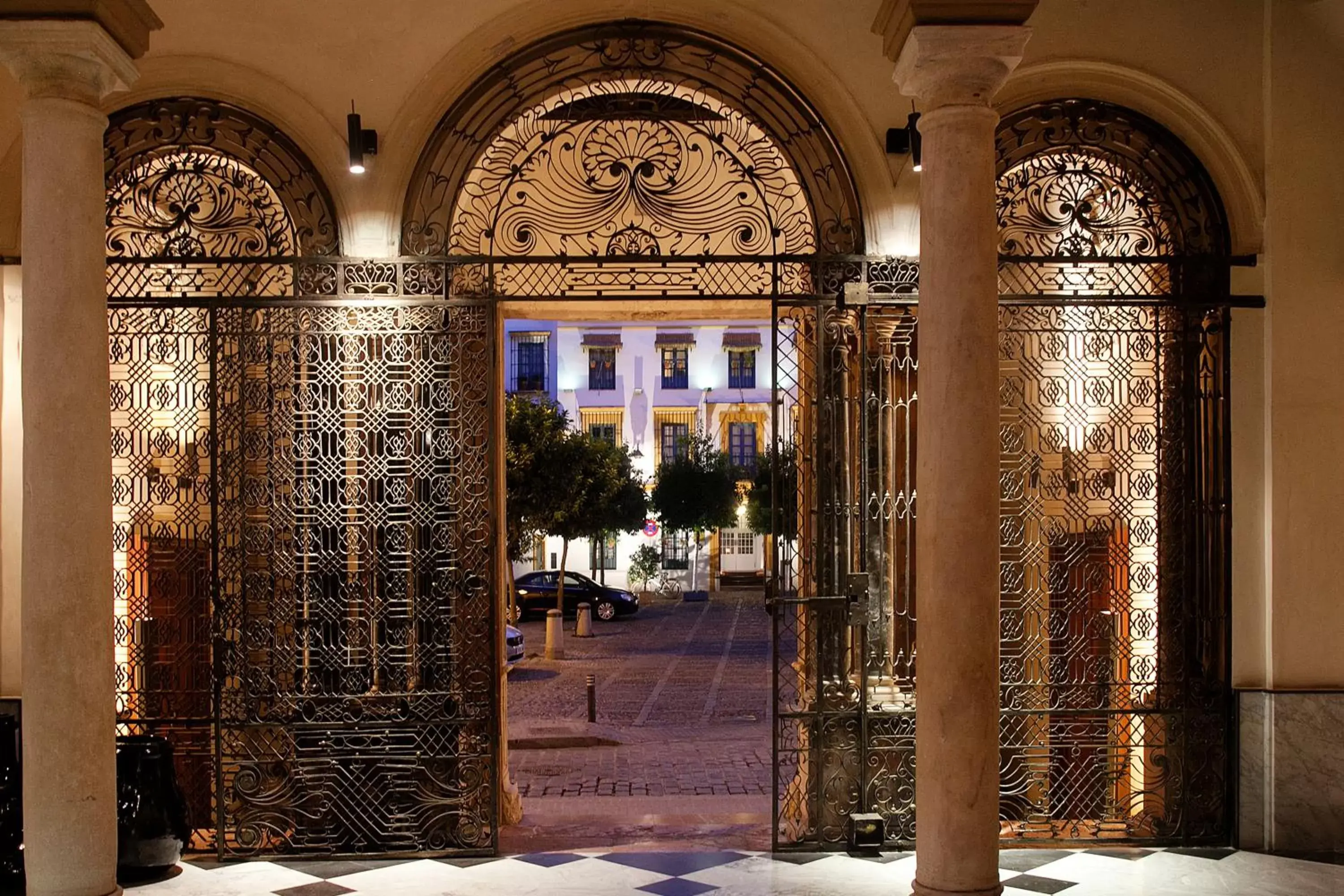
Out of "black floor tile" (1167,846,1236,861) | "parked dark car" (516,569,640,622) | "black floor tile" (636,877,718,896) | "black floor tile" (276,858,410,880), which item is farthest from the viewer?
"parked dark car" (516,569,640,622)

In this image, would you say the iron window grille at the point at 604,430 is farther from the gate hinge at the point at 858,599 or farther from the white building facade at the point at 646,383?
the gate hinge at the point at 858,599

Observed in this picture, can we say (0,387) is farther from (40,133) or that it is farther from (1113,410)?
(1113,410)

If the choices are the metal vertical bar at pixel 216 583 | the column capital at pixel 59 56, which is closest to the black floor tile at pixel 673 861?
the metal vertical bar at pixel 216 583

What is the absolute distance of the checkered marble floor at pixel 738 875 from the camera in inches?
240

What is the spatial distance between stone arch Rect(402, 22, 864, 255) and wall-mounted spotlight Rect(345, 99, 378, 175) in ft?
0.93

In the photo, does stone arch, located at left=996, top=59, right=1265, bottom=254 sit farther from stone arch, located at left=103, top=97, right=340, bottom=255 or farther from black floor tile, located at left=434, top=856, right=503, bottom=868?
black floor tile, located at left=434, top=856, right=503, bottom=868

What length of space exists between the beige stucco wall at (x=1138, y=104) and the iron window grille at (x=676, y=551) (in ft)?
92.9

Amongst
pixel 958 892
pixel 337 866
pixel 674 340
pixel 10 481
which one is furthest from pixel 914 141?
pixel 674 340

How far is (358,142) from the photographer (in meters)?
6.67

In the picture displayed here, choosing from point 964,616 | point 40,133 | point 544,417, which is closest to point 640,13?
point 40,133

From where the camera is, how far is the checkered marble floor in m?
6.09

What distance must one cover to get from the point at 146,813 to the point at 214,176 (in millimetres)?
3519

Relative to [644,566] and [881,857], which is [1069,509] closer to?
[881,857]

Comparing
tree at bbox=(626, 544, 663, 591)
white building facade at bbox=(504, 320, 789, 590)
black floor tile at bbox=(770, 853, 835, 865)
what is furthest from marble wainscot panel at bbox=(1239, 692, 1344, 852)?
white building facade at bbox=(504, 320, 789, 590)
